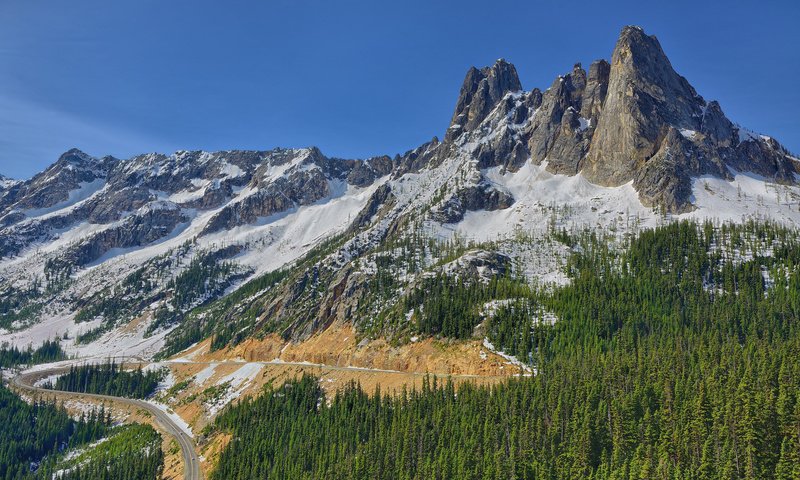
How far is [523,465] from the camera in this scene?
3241 inches

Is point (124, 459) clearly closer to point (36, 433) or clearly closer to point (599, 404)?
point (36, 433)

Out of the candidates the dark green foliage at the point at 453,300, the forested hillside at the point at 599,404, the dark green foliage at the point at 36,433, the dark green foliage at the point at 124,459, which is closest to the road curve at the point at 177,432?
the dark green foliage at the point at 124,459

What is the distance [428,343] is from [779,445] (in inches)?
3401

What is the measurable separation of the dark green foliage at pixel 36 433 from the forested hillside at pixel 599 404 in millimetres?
57684

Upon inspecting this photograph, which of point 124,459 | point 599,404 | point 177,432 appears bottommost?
point 124,459

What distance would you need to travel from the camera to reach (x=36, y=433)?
547 feet

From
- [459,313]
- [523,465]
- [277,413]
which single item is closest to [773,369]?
[523,465]

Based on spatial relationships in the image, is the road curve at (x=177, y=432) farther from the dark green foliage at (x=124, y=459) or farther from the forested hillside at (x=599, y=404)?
the forested hillside at (x=599, y=404)

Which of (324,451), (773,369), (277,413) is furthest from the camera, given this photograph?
(277,413)

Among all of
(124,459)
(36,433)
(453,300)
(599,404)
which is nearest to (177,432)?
(124,459)

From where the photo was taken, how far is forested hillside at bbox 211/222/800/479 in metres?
77.6

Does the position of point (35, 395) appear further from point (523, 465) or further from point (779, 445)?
point (779, 445)

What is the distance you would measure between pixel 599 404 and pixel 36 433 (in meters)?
166

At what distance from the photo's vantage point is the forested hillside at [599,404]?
77625mm
